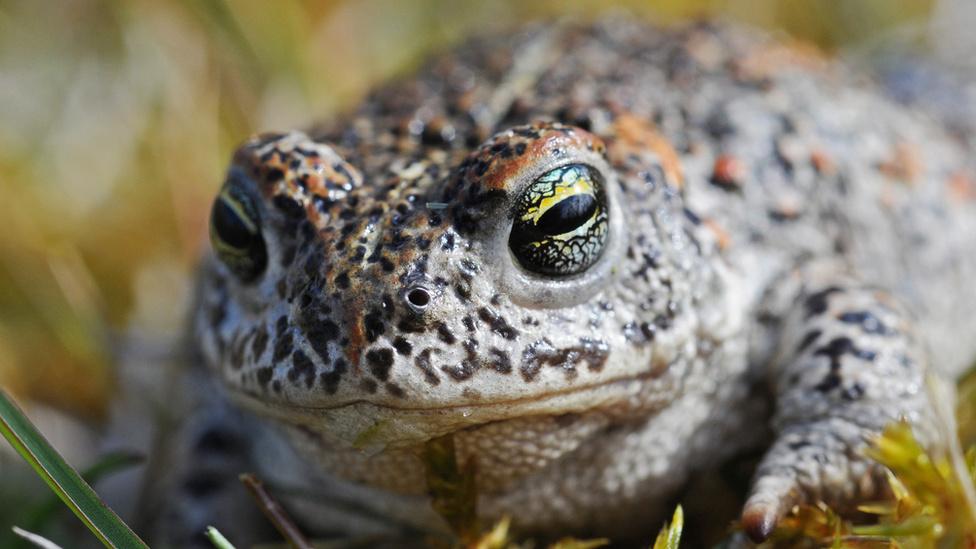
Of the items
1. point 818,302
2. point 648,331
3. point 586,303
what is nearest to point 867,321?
point 818,302

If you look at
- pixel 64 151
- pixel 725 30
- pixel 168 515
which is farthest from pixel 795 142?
pixel 64 151

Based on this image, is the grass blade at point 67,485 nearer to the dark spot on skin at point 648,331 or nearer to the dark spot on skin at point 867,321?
the dark spot on skin at point 648,331

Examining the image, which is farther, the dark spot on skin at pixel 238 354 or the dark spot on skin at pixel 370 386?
the dark spot on skin at pixel 238 354

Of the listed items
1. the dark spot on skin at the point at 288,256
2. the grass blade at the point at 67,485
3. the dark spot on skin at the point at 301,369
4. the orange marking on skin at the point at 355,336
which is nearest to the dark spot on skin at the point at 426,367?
the orange marking on skin at the point at 355,336

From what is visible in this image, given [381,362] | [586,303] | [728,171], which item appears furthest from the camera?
[728,171]

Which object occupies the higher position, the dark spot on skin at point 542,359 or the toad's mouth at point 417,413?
the dark spot on skin at point 542,359

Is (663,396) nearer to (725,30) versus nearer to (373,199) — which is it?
(373,199)

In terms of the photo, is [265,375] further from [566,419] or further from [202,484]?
[202,484]

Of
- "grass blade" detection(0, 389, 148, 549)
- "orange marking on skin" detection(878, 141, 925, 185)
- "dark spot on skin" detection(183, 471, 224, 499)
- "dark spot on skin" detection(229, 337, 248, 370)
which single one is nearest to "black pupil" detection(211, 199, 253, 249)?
"dark spot on skin" detection(229, 337, 248, 370)

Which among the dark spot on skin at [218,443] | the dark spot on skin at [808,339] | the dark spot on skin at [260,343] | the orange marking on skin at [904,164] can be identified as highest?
the orange marking on skin at [904,164]
